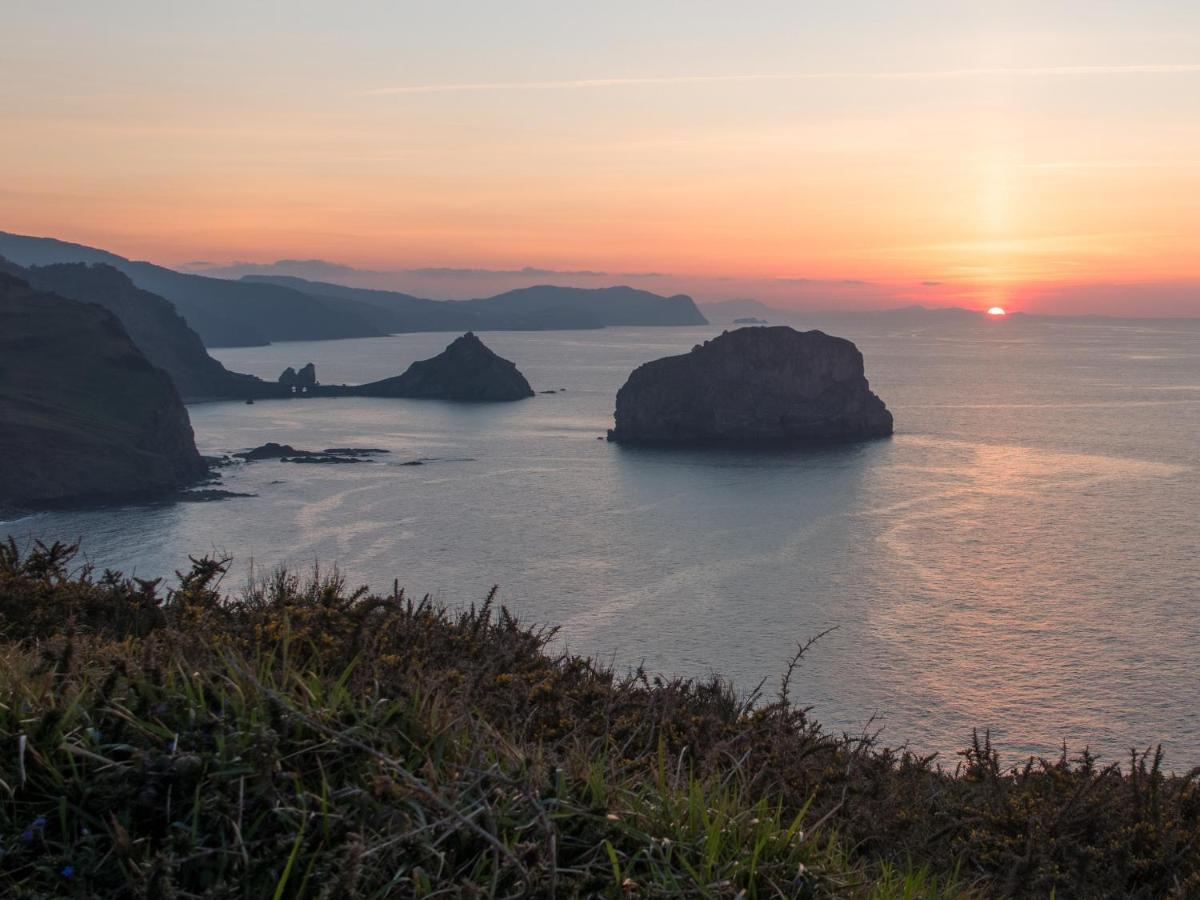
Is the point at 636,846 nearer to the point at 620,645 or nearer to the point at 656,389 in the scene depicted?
the point at 620,645

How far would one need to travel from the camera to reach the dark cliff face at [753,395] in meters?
141

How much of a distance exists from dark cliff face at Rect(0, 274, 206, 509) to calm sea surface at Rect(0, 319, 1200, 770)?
836 cm

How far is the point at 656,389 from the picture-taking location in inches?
5615

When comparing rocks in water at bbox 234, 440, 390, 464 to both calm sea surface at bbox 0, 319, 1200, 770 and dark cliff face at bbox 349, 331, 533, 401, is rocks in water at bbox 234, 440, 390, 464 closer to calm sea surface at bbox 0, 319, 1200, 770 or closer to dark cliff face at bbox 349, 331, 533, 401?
calm sea surface at bbox 0, 319, 1200, 770

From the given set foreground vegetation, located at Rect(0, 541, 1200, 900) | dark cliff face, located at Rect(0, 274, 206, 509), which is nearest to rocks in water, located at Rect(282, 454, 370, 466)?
dark cliff face, located at Rect(0, 274, 206, 509)

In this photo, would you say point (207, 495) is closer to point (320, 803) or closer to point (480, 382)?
point (480, 382)

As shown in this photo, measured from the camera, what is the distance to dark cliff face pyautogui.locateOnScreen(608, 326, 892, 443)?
464 ft

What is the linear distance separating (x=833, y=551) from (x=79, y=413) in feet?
275

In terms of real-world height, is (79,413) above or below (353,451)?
above

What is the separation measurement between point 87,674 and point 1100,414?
539 feet

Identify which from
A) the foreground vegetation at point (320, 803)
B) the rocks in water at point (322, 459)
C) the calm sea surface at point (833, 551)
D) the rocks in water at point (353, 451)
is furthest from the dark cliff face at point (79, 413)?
the foreground vegetation at point (320, 803)

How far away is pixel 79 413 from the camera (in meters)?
115

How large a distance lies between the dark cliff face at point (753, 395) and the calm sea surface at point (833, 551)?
333 inches

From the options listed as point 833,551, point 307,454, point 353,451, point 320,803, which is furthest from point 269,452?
point 320,803
